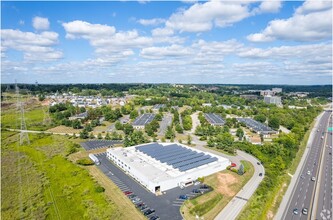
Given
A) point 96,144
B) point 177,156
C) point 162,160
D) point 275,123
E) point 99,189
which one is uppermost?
point 275,123

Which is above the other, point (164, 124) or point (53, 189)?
point (164, 124)

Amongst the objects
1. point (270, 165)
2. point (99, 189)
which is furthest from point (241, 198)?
point (99, 189)

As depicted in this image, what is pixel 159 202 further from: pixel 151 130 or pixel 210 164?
pixel 151 130

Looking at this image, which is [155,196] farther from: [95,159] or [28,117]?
[28,117]

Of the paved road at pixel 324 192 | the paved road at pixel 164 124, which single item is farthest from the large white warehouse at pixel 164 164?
the paved road at pixel 164 124

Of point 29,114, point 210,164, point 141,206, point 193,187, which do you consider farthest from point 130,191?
point 29,114

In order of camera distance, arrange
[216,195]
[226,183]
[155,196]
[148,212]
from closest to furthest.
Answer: [148,212]
[155,196]
[216,195]
[226,183]

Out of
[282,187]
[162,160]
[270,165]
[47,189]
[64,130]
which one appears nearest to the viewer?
[47,189]
